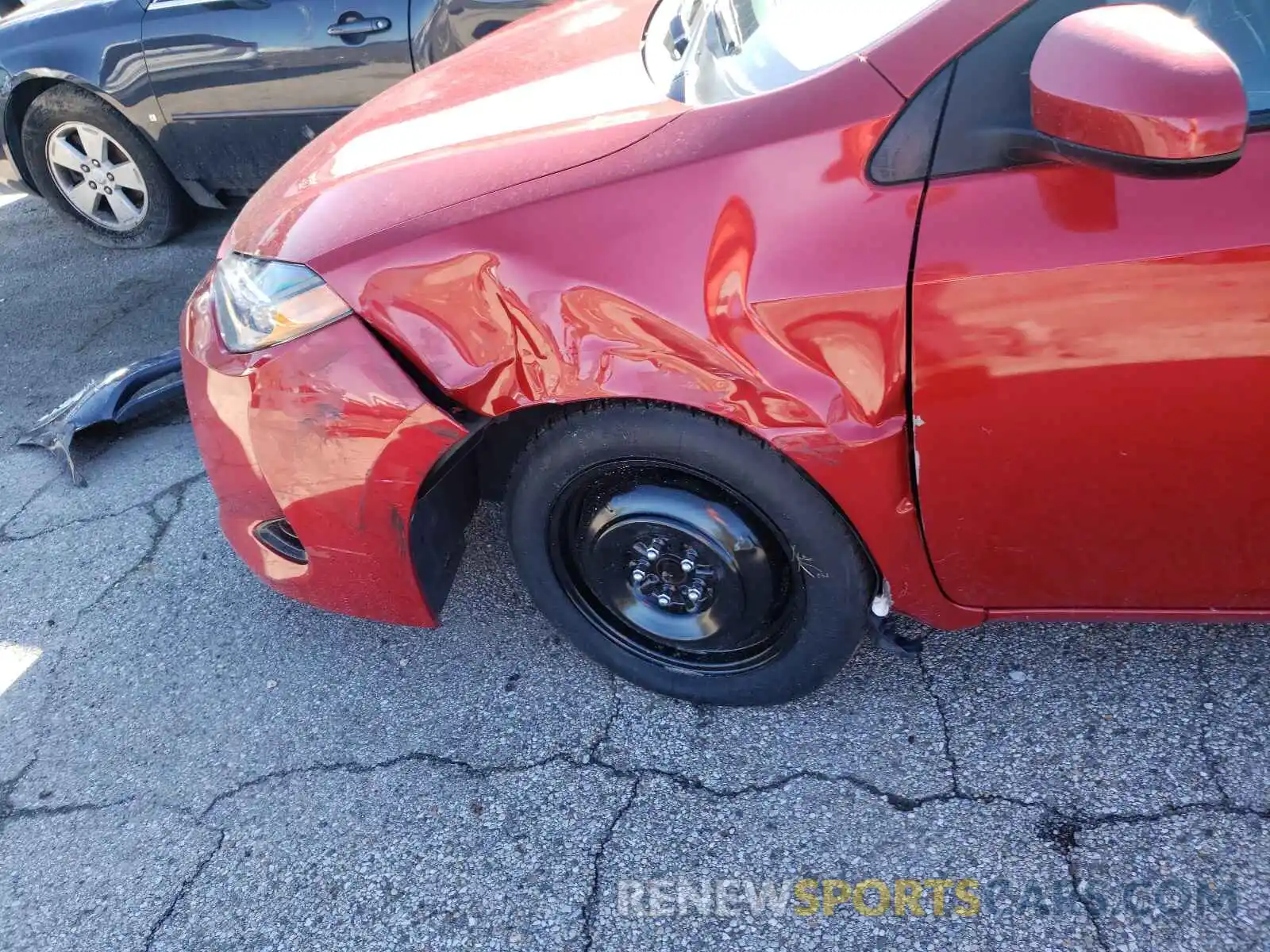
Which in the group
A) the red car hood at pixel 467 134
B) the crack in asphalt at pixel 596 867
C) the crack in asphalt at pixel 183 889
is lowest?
the crack in asphalt at pixel 596 867

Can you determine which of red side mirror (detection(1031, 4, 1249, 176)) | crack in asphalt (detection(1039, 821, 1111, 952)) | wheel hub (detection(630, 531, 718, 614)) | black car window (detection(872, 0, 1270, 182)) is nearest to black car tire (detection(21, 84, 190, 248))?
wheel hub (detection(630, 531, 718, 614))

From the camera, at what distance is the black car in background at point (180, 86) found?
3.73 m

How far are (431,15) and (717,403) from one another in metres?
2.68

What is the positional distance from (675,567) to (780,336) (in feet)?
2.07

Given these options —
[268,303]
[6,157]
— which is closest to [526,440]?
[268,303]

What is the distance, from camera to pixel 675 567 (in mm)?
2035

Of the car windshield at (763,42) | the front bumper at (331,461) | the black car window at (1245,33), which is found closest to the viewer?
the black car window at (1245,33)

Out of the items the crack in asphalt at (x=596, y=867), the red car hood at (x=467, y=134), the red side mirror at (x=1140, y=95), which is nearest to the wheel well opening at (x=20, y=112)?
the red car hood at (x=467, y=134)

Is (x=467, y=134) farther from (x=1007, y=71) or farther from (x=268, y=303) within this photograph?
(x=1007, y=71)

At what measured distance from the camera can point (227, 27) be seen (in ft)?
12.8

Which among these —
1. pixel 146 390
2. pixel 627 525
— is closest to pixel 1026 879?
pixel 627 525

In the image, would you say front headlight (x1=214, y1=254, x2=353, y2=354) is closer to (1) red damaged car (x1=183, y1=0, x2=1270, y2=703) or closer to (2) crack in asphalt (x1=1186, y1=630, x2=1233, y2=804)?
(1) red damaged car (x1=183, y1=0, x2=1270, y2=703)

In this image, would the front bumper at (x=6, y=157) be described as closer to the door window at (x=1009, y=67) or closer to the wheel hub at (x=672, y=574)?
the wheel hub at (x=672, y=574)

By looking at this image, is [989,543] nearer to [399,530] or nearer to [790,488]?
[790,488]
